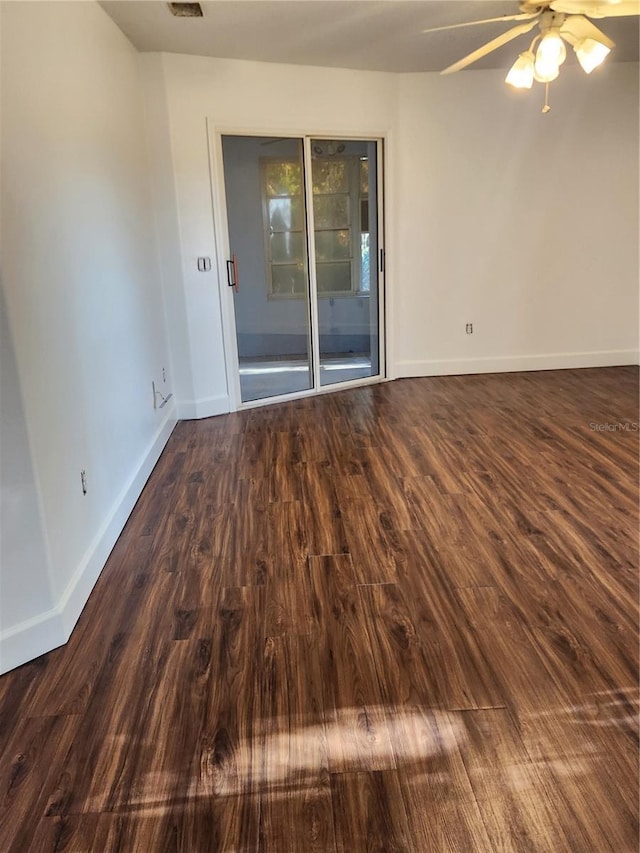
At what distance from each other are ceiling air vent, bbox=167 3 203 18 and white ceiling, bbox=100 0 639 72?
0.04m

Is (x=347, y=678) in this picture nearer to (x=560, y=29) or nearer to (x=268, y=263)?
(x=560, y=29)

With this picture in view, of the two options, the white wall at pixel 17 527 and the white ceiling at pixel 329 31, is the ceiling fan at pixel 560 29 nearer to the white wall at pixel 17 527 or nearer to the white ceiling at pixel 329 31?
the white ceiling at pixel 329 31

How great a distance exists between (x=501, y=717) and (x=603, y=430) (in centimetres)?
290

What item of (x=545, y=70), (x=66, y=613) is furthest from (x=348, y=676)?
(x=545, y=70)

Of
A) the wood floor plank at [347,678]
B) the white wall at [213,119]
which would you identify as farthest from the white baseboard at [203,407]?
the wood floor plank at [347,678]

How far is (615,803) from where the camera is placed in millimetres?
1479

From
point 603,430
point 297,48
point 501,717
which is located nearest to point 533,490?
point 603,430

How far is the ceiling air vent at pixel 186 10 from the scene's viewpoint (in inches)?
128

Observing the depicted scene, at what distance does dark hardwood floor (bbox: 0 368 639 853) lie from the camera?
4.83 feet

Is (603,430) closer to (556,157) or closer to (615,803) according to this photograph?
(556,157)

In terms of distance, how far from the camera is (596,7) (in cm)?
254

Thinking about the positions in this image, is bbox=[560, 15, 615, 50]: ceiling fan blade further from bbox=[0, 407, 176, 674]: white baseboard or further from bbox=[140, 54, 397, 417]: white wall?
bbox=[0, 407, 176, 674]: white baseboard

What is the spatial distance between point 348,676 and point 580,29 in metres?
3.09

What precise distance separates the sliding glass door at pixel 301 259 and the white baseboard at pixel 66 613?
2278mm
